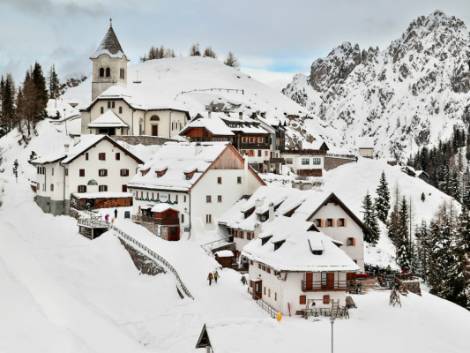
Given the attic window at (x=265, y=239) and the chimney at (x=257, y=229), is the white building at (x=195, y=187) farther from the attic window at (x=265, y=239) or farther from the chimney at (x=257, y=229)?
the attic window at (x=265, y=239)

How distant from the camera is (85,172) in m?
77.8

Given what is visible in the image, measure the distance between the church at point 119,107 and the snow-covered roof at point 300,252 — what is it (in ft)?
184

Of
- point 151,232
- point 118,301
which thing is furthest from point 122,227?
point 118,301

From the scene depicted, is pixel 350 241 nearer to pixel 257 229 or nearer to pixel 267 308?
pixel 257 229

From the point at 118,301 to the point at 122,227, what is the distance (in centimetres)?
1673

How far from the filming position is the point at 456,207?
123 m

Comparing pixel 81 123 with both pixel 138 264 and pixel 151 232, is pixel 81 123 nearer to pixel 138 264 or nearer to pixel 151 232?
pixel 151 232

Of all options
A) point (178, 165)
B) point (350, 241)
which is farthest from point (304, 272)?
point (178, 165)

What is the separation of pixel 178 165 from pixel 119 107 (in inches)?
1400

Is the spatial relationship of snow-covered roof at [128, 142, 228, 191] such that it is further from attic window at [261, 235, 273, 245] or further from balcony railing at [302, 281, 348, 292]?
balcony railing at [302, 281, 348, 292]

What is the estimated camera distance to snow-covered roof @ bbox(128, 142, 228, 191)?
6731 centimetres

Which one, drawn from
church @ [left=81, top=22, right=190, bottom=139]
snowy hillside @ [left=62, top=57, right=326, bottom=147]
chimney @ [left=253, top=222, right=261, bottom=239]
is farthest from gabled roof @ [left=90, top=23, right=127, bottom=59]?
chimney @ [left=253, top=222, right=261, bottom=239]

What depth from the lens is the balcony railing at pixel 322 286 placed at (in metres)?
42.2

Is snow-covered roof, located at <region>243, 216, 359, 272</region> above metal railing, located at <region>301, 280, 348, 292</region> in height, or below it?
above
